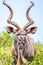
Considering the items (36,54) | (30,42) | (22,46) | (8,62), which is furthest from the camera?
(8,62)

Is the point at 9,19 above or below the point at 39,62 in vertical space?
above

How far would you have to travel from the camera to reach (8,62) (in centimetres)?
2073

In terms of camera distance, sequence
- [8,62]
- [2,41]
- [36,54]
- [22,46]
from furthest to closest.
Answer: [2,41] < [8,62] < [36,54] < [22,46]

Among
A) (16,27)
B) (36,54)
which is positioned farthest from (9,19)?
(36,54)

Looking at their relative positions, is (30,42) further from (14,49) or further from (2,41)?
(2,41)

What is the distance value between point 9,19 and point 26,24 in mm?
566

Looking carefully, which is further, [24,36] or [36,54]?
[36,54]

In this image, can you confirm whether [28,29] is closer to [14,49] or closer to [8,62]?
[14,49]

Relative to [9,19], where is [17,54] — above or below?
below

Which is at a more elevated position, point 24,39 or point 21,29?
point 21,29

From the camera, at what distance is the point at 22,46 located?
1683 cm

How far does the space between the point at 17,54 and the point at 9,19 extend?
3.86ft

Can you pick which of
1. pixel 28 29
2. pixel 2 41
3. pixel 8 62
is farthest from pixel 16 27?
pixel 2 41

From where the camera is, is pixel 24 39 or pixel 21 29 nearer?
pixel 24 39
